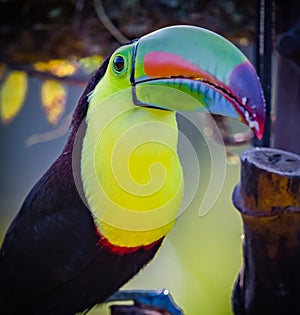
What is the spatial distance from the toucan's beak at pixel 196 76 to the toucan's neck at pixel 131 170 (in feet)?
0.15

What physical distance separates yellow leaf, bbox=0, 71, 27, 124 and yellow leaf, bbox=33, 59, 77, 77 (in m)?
0.09

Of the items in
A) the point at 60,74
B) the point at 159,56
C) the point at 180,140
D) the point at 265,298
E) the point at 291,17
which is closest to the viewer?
the point at 159,56

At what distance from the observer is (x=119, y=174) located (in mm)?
1018

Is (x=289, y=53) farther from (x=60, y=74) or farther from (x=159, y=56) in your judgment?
(x=60, y=74)

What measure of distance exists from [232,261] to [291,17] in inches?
49.8

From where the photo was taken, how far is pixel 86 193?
1065mm

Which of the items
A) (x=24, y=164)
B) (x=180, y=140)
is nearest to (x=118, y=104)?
(x=180, y=140)

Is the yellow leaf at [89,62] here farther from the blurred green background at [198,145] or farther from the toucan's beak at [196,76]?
the toucan's beak at [196,76]

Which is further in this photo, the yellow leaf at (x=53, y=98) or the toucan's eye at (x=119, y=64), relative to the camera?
the yellow leaf at (x=53, y=98)

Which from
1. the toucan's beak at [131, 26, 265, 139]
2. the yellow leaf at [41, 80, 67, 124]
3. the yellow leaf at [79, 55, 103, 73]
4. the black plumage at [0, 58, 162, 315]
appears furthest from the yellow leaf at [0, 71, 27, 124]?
the toucan's beak at [131, 26, 265, 139]

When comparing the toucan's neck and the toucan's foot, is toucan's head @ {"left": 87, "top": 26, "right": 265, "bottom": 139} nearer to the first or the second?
the toucan's neck

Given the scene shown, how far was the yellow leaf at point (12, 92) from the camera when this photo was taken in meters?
1.95

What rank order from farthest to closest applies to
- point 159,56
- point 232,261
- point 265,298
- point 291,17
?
point 232,261 → point 291,17 → point 265,298 → point 159,56

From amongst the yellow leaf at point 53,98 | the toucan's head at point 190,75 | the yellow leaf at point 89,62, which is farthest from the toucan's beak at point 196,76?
the yellow leaf at point 53,98
